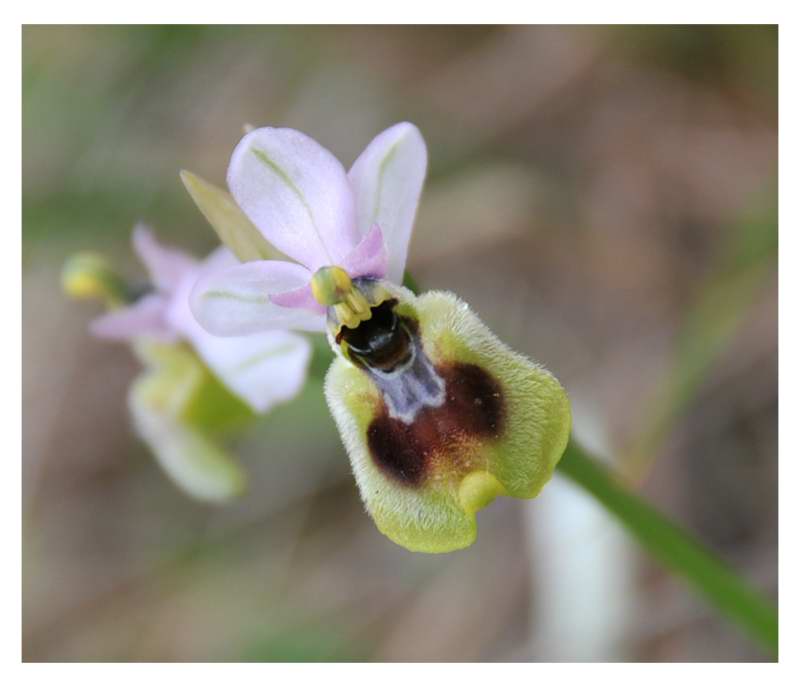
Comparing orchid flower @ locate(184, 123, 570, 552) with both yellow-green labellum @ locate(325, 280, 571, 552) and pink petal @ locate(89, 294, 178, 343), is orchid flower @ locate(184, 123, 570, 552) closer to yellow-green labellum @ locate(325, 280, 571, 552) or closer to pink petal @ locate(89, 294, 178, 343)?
yellow-green labellum @ locate(325, 280, 571, 552)

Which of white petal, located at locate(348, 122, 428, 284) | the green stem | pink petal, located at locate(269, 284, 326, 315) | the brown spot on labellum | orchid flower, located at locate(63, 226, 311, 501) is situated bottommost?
the green stem

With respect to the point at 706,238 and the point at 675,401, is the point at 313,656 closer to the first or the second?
the point at 675,401

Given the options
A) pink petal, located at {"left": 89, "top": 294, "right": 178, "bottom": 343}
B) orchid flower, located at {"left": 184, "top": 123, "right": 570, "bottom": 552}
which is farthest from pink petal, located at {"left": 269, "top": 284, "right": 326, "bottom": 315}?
pink petal, located at {"left": 89, "top": 294, "right": 178, "bottom": 343}

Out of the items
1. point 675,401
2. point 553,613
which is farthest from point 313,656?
point 675,401

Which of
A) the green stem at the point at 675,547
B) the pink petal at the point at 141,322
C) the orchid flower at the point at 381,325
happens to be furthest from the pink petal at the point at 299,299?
the pink petal at the point at 141,322

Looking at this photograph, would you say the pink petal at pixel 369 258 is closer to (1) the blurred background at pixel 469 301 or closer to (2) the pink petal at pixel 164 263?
(2) the pink petal at pixel 164 263

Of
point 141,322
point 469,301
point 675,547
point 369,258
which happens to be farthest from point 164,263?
point 469,301
